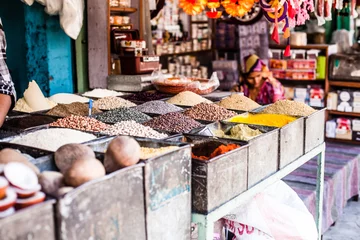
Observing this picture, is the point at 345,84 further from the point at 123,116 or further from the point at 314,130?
the point at 123,116

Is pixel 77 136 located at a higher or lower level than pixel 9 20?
lower

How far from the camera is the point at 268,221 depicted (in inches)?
82.0

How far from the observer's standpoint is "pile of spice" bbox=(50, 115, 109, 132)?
78.2 inches

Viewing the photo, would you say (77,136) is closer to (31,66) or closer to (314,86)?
(31,66)

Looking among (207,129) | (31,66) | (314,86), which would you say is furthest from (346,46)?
(207,129)

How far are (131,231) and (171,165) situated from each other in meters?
0.24

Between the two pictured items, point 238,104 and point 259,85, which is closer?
point 238,104

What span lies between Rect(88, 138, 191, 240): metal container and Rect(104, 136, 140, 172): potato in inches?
1.6

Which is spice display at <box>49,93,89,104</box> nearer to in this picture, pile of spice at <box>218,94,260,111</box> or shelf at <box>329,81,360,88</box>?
pile of spice at <box>218,94,260,111</box>

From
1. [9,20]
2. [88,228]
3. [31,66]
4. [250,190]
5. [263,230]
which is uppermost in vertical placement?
[9,20]

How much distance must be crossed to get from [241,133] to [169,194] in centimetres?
63

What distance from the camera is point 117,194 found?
48.6 inches

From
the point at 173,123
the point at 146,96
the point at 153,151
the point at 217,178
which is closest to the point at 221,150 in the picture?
the point at 217,178

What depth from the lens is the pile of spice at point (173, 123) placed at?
204 cm
